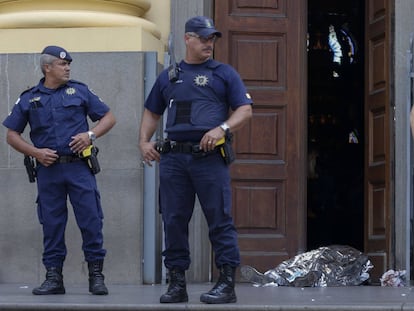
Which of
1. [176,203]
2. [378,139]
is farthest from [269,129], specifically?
[176,203]

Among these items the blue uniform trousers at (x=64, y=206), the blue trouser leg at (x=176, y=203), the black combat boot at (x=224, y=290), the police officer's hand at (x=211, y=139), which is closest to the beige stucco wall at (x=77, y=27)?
the blue uniform trousers at (x=64, y=206)

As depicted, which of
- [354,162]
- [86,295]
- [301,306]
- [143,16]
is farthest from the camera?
[354,162]

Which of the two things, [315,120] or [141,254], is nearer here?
[141,254]

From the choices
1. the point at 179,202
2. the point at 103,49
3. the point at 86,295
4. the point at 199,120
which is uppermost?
the point at 103,49

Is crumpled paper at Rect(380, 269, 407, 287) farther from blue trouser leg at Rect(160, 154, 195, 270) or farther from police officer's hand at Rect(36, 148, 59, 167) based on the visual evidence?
police officer's hand at Rect(36, 148, 59, 167)

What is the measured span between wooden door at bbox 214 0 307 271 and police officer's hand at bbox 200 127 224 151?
3.34m

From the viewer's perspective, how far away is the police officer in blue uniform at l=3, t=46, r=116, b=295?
9328mm

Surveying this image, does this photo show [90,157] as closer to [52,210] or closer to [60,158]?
[60,158]

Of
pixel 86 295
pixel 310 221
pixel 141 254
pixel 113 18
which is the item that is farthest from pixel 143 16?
pixel 310 221

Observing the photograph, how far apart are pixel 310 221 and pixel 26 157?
6107mm

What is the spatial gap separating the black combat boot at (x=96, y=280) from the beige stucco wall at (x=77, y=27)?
2.40m

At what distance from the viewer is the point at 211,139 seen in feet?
26.9

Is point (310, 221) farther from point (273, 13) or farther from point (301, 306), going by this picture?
point (301, 306)

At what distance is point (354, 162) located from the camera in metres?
14.6
